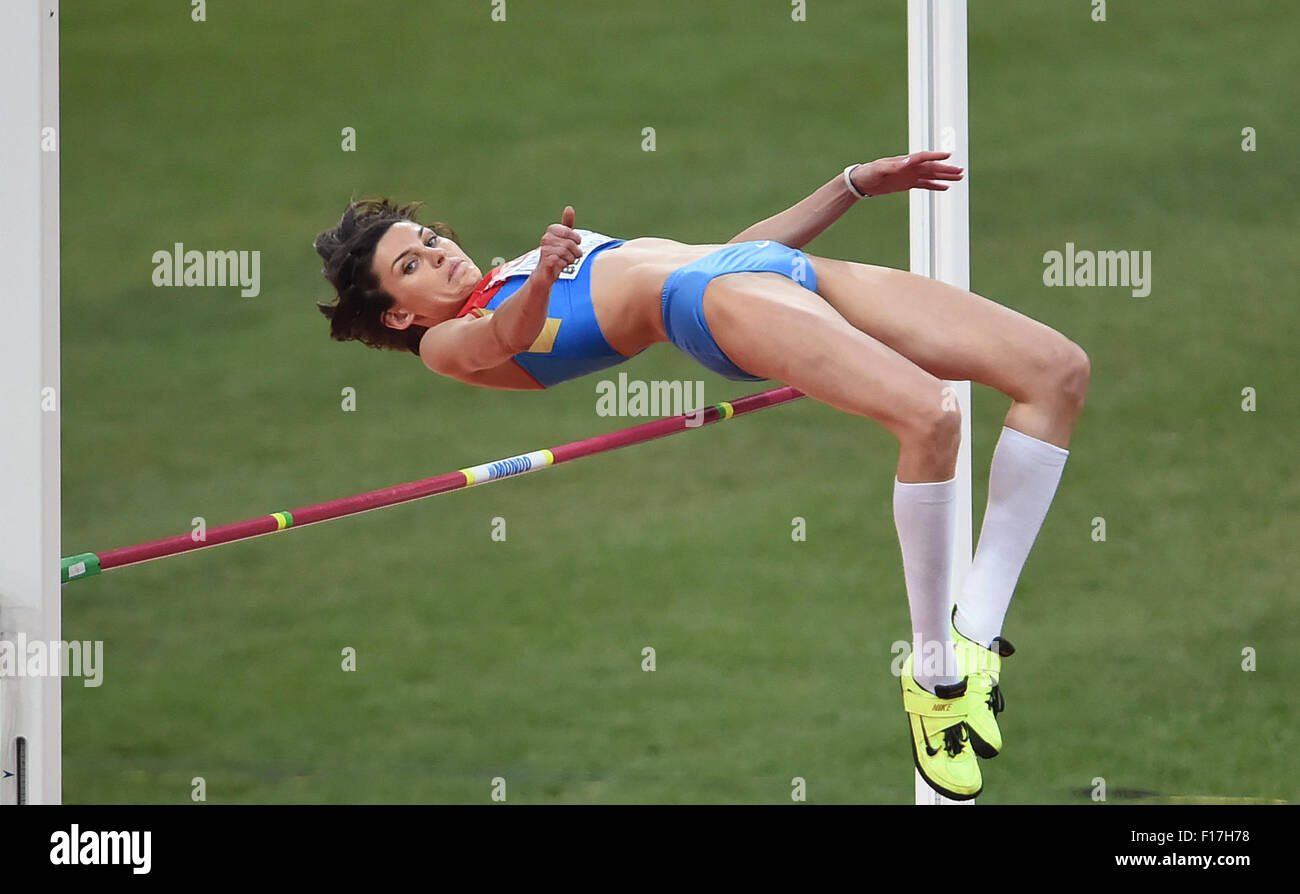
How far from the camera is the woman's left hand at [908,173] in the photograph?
3.30 meters

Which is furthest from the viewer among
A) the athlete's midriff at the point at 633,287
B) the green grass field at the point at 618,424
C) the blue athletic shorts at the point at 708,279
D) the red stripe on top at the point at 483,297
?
the green grass field at the point at 618,424

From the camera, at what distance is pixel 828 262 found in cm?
330

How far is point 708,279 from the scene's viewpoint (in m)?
3.18

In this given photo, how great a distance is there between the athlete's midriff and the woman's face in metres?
0.31

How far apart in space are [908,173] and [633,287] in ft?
1.96

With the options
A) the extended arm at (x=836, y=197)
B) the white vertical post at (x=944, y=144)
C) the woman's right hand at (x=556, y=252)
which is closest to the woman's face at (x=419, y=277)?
the woman's right hand at (x=556, y=252)

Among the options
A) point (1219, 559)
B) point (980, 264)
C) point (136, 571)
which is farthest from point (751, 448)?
point (136, 571)

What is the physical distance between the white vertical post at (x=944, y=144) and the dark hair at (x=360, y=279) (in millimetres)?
1067

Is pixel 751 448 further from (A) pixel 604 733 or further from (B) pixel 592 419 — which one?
(A) pixel 604 733

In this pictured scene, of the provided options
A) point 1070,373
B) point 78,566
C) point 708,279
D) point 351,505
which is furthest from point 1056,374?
point 78,566

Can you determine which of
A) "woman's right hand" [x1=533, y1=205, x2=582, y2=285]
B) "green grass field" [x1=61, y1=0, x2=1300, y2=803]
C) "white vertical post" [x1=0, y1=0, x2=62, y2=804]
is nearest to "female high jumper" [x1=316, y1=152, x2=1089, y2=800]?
"woman's right hand" [x1=533, y1=205, x2=582, y2=285]

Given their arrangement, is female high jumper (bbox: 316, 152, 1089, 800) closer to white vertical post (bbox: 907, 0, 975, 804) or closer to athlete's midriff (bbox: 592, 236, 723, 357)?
athlete's midriff (bbox: 592, 236, 723, 357)

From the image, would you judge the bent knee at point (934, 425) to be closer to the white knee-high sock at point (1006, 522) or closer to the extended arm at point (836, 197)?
the white knee-high sock at point (1006, 522)
